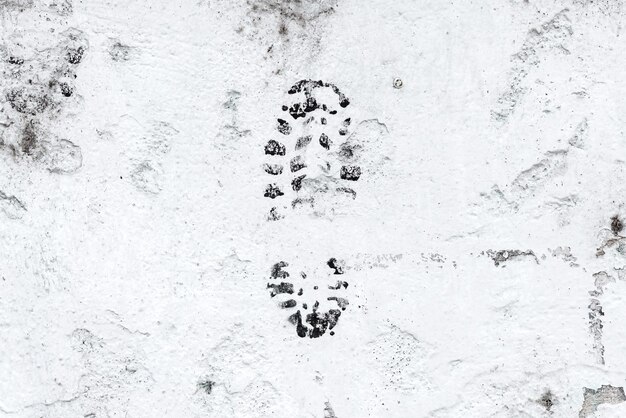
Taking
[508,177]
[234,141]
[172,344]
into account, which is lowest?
[172,344]

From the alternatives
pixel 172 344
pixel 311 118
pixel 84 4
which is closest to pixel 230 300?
pixel 172 344

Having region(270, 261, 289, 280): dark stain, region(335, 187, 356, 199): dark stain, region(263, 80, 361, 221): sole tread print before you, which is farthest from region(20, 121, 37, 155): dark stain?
region(335, 187, 356, 199): dark stain

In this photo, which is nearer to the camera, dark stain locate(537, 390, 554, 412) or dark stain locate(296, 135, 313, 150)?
dark stain locate(537, 390, 554, 412)

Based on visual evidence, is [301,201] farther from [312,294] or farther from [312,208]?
[312,294]

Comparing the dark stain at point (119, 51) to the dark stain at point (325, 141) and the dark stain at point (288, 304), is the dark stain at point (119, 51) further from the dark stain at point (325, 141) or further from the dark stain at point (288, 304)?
the dark stain at point (288, 304)

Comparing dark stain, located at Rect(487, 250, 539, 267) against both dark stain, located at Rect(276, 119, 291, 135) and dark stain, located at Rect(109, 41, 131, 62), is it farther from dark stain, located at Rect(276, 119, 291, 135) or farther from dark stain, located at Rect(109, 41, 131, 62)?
dark stain, located at Rect(109, 41, 131, 62)

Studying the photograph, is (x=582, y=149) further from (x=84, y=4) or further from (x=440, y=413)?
Result: (x=84, y=4)

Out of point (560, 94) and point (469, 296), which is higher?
point (560, 94)
